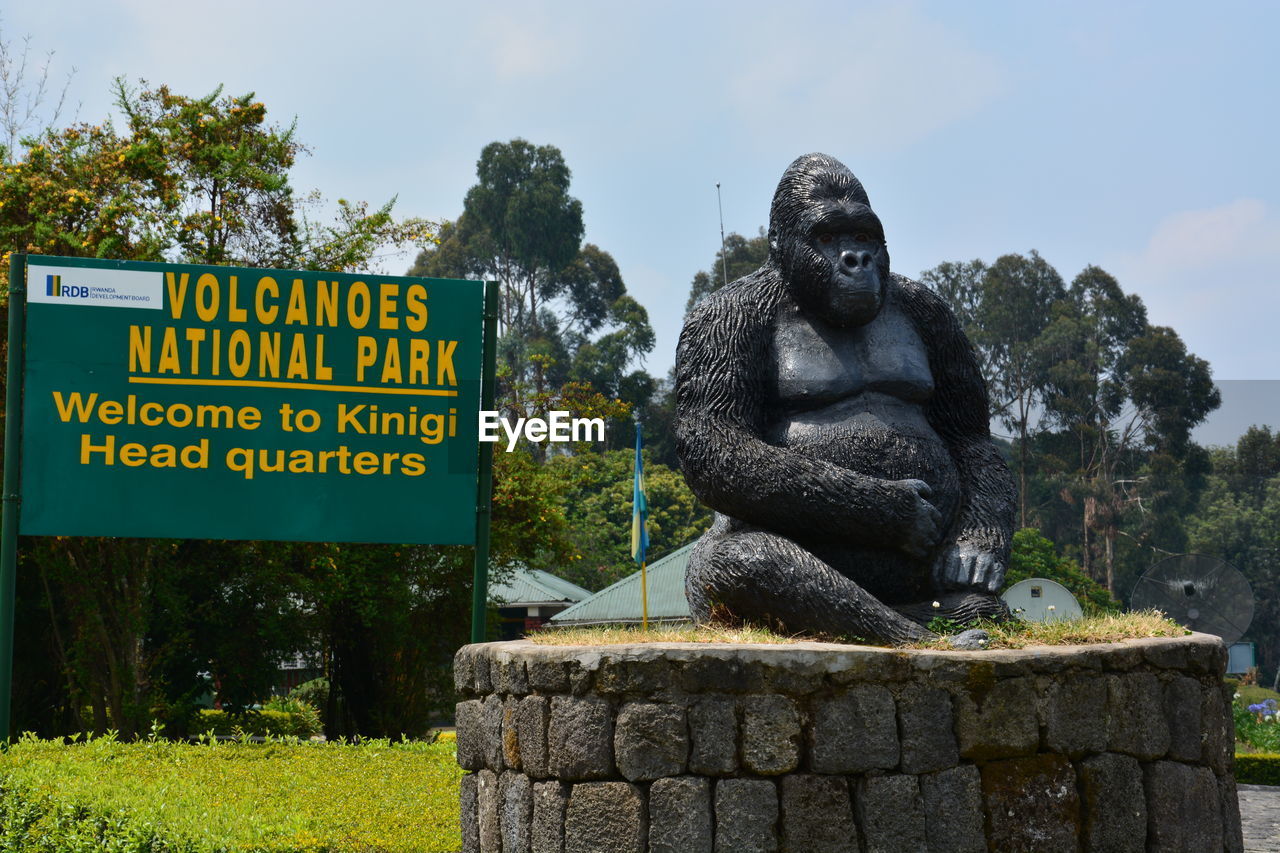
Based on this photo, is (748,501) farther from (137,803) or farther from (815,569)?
(137,803)

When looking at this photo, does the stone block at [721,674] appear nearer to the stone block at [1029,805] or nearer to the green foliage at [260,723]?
the stone block at [1029,805]

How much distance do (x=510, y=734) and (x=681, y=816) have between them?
2.34 ft

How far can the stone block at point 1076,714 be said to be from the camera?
429 cm

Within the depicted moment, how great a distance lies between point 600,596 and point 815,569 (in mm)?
14181

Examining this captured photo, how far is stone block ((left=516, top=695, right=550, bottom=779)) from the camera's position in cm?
444

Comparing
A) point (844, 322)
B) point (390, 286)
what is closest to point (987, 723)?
point (844, 322)

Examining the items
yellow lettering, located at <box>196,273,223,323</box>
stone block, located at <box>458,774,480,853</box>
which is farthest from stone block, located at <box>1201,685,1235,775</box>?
yellow lettering, located at <box>196,273,223,323</box>

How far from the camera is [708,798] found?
4191 mm

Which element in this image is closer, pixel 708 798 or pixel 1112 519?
pixel 708 798

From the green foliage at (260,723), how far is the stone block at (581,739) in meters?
8.75

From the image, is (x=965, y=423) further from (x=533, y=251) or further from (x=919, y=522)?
(x=533, y=251)

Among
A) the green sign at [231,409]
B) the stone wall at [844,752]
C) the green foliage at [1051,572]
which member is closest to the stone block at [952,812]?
the stone wall at [844,752]

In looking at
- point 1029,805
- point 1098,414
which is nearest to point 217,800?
point 1029,805

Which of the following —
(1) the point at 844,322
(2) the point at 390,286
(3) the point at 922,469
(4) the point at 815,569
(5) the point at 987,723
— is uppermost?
(2) the point at 390,286
